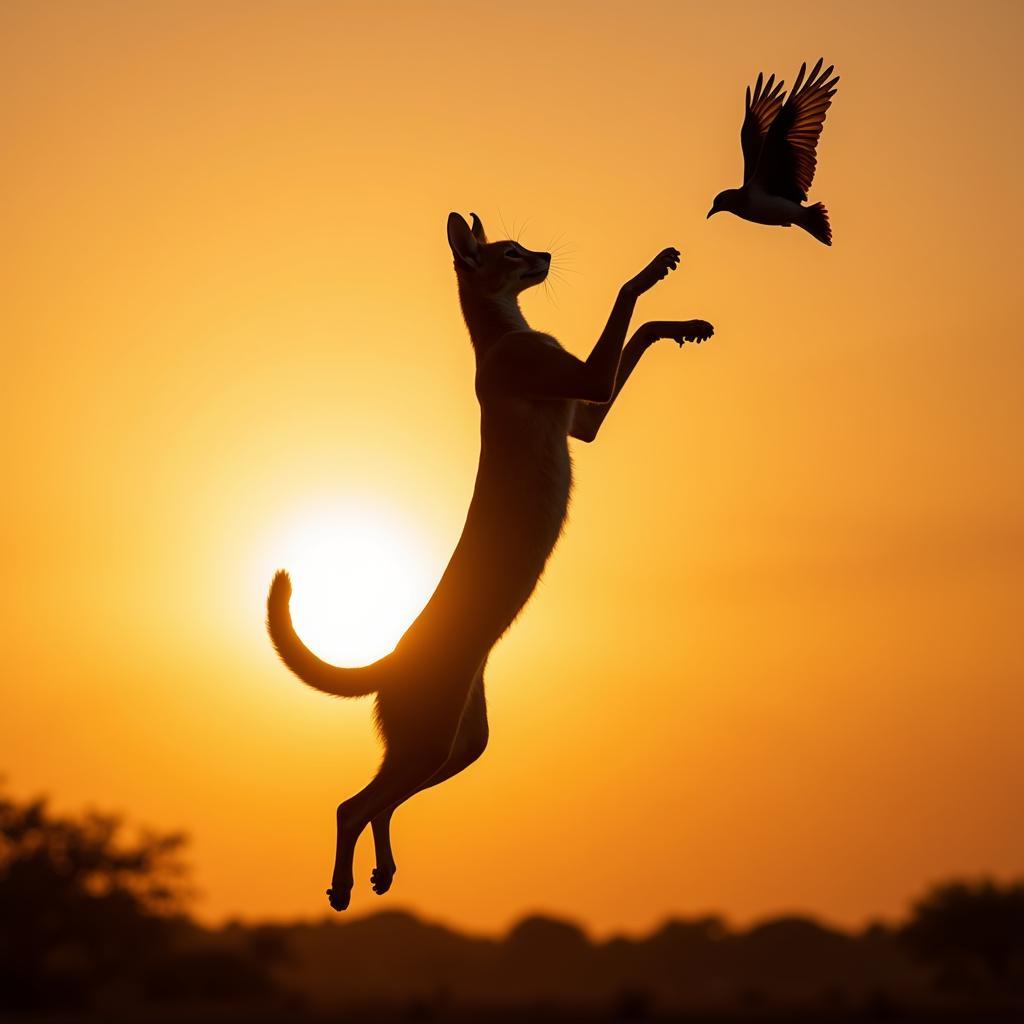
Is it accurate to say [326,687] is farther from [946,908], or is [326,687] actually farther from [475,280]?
[946,908]

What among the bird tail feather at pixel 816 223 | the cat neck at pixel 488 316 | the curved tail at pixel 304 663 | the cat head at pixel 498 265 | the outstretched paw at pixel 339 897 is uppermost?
the cat head at pixel 498 265

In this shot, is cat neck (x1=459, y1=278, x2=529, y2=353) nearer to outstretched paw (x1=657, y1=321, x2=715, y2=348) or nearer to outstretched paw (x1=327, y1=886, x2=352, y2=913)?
outstretched paw (x1=657, y1=321, x2=715, y2=348)

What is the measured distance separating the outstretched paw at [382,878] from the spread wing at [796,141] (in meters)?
3.80

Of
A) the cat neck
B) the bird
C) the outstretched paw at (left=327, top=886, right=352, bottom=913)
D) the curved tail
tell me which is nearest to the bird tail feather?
the bird

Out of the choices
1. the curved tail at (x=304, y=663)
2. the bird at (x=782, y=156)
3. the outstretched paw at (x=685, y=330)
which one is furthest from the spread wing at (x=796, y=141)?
the curved tail at (x=304, y=663)

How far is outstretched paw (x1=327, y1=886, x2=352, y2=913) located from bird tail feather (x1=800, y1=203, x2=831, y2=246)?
12.6ft

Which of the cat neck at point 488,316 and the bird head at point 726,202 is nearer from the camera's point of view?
the bird head at point 726,202

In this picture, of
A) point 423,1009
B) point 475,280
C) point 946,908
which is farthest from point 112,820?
point 475,280

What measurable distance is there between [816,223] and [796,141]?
0.40 m

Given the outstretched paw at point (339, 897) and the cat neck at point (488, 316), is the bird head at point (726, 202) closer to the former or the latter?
the cat neck at point (488, 316)

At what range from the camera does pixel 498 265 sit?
1030cm

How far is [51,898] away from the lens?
342 ft

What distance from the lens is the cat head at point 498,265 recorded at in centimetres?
1028

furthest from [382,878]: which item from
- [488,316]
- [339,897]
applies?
[488,316]
